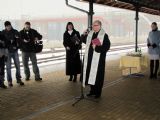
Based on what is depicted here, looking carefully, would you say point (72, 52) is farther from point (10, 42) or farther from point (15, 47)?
point (10, 42)

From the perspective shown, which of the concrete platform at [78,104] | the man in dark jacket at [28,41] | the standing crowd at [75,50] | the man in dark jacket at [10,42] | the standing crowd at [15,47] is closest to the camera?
the concrete platform at [78,104]

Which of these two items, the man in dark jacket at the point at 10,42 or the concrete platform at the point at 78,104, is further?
the man in dark jacket at the point at 10,42

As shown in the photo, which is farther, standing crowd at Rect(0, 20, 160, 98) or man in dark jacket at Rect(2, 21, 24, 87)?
man in dark jacket at Rect(2, 21, 24, 87)

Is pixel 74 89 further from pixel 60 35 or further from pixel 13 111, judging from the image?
pixel 60 35

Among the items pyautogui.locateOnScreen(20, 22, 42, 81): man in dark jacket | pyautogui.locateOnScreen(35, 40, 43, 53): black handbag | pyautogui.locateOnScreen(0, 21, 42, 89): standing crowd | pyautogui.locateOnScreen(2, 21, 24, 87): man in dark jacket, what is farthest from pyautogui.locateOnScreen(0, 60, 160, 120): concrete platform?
pyautogui.locateOnScreen(35, 40, 43, 53): black handbag

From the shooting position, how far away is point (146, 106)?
668 centimetres

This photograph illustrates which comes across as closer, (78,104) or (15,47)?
(78,104)

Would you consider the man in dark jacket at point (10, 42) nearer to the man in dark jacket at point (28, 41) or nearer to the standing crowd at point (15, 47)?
the standing crowd at point (15, 47)

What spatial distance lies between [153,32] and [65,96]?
12.3 ft

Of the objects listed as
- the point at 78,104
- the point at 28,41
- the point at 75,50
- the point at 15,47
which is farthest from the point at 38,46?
the point at 78,104

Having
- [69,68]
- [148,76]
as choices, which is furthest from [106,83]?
[148,76]

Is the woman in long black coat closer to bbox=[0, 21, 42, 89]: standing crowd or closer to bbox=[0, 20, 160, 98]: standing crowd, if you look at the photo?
bbox=[0, 20, 160, 98]: standing crowd

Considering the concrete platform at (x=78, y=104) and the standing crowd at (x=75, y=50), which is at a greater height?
the standing crowd at (x=75, y=50)

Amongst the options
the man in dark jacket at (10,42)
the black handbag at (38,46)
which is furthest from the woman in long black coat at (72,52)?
the man in dark jacket at (10,42)
